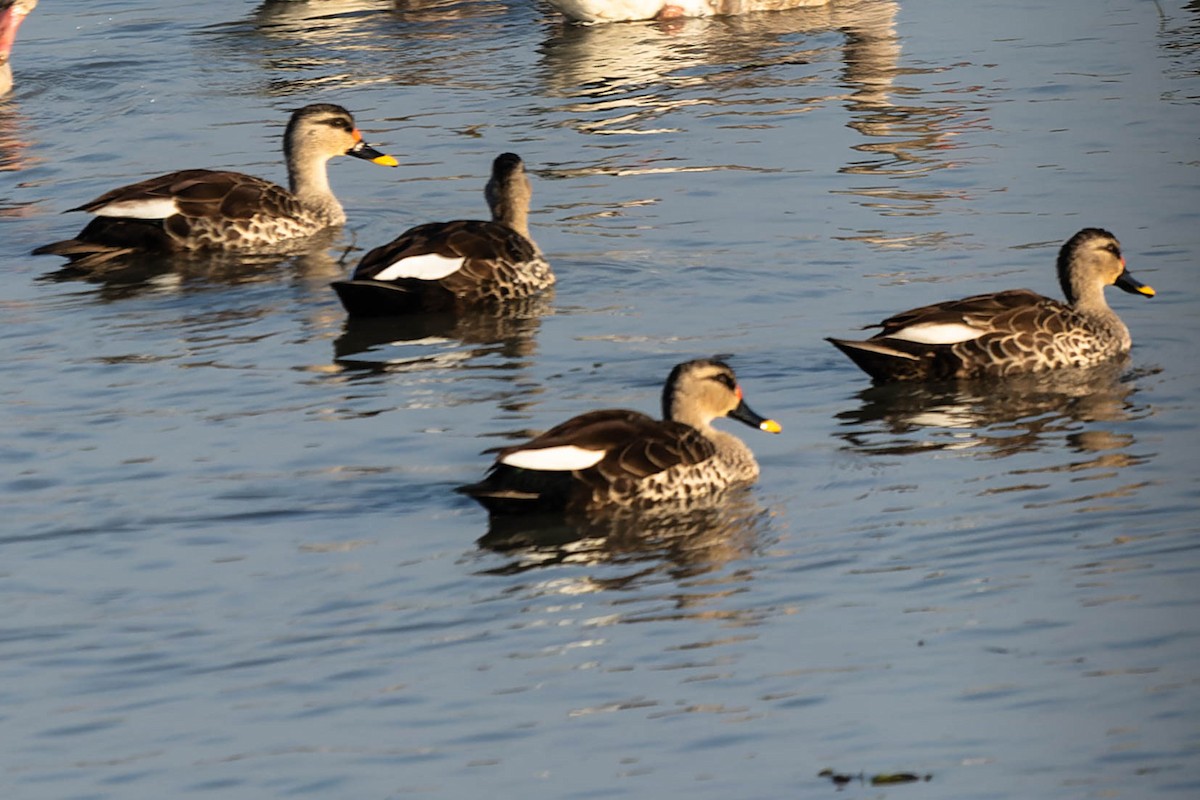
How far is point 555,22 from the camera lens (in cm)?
2731

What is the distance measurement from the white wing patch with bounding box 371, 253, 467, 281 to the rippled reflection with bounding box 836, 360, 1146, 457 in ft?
11.2

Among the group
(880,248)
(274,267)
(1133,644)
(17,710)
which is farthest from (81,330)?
(1133,644)

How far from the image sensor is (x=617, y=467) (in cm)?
1115

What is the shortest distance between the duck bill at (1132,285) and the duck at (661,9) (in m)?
13.0

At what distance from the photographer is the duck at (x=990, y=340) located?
1321 cm

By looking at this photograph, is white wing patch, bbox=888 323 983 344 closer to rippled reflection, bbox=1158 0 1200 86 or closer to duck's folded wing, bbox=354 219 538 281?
duck's folded wing, bbox=354 219 538 281

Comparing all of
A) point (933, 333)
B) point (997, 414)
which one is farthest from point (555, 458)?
point (933, 333)

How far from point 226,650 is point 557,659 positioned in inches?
53.4

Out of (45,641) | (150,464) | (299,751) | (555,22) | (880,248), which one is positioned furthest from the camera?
(555,22)

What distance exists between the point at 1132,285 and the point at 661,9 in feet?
43.5

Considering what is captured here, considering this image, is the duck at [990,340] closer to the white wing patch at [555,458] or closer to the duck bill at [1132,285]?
the duck bill at [1132,285]

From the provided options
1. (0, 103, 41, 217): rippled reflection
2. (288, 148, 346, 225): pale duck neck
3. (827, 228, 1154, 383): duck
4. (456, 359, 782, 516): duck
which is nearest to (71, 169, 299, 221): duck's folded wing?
(288, 148, 346, 225): pale duck neck

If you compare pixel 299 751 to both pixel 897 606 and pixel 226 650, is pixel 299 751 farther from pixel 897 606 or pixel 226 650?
pixel 897 606

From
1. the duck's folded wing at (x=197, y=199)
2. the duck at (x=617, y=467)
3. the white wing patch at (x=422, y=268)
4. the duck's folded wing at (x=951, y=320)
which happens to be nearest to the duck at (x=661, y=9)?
the duck's folded wing at (x=197, y=199)
